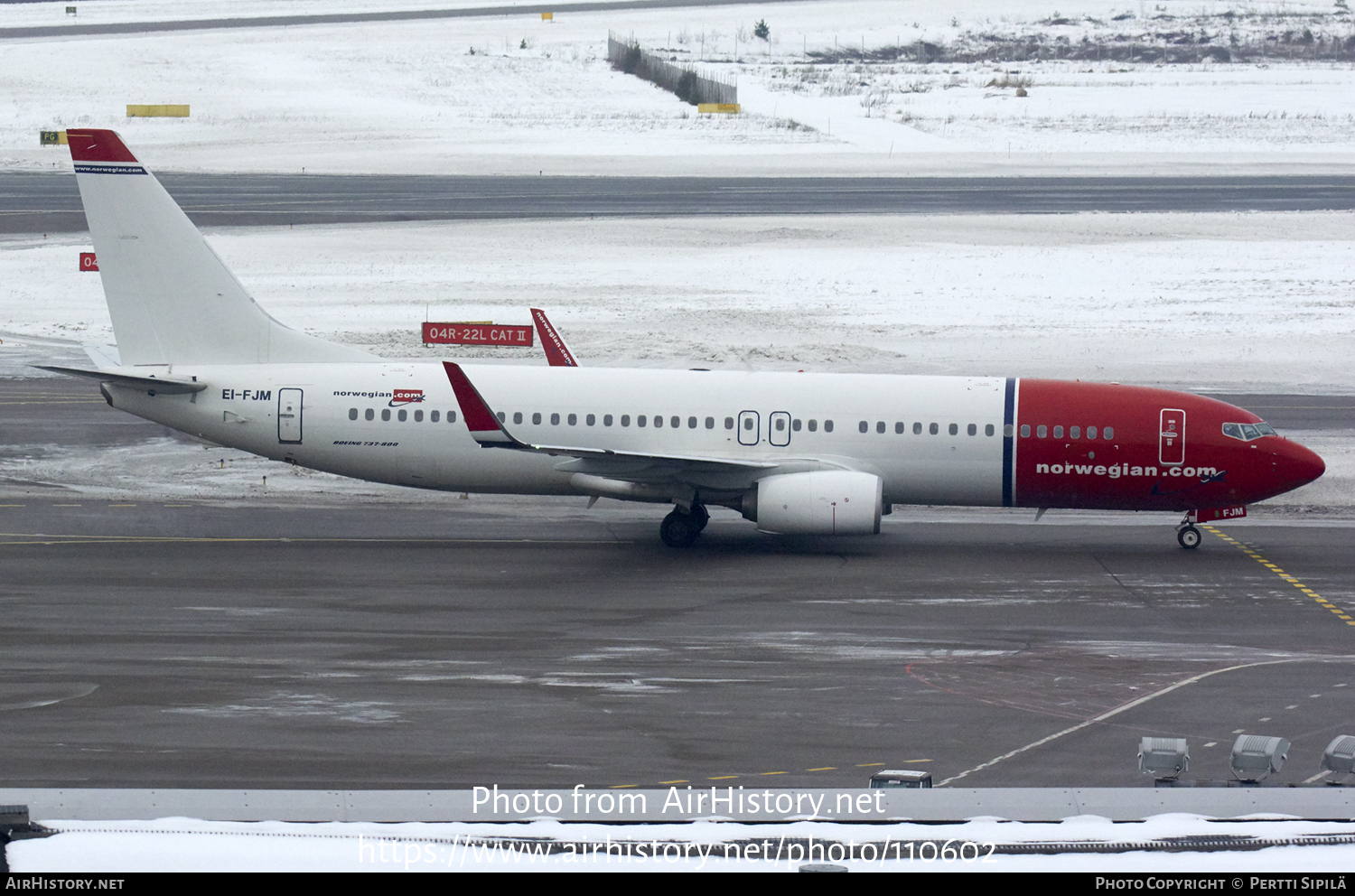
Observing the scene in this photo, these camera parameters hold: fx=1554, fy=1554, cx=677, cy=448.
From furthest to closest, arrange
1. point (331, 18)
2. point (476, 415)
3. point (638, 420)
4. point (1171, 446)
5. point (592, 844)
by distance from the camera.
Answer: point (331, 18) → point (638, 420) → point (1171, 446) → point (476, 415) → point (592, 844)

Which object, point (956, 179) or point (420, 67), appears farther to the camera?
point (420, 67)

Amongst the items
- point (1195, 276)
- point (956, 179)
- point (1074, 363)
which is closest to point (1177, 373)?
point (1074, 363)

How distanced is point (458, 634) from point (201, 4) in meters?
167

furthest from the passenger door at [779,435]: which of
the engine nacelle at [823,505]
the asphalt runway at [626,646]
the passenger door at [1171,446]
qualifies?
the passenger door at [1171,446]

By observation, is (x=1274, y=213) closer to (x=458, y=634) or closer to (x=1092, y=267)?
(x=1092, y=267)

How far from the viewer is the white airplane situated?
32.4 metres

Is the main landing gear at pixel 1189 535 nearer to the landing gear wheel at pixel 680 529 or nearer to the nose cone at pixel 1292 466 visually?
the nose cone at pixel 1292 466

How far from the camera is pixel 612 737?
2064 cm

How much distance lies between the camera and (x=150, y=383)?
32781mm

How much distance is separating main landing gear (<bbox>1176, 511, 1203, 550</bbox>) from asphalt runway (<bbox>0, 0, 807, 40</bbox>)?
133285 millimetres

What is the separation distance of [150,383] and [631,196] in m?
51.0

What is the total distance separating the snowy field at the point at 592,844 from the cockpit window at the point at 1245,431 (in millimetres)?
22445

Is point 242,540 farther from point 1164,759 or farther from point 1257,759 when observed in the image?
point 1257,759

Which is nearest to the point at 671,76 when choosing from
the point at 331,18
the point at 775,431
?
the point at 331,18
